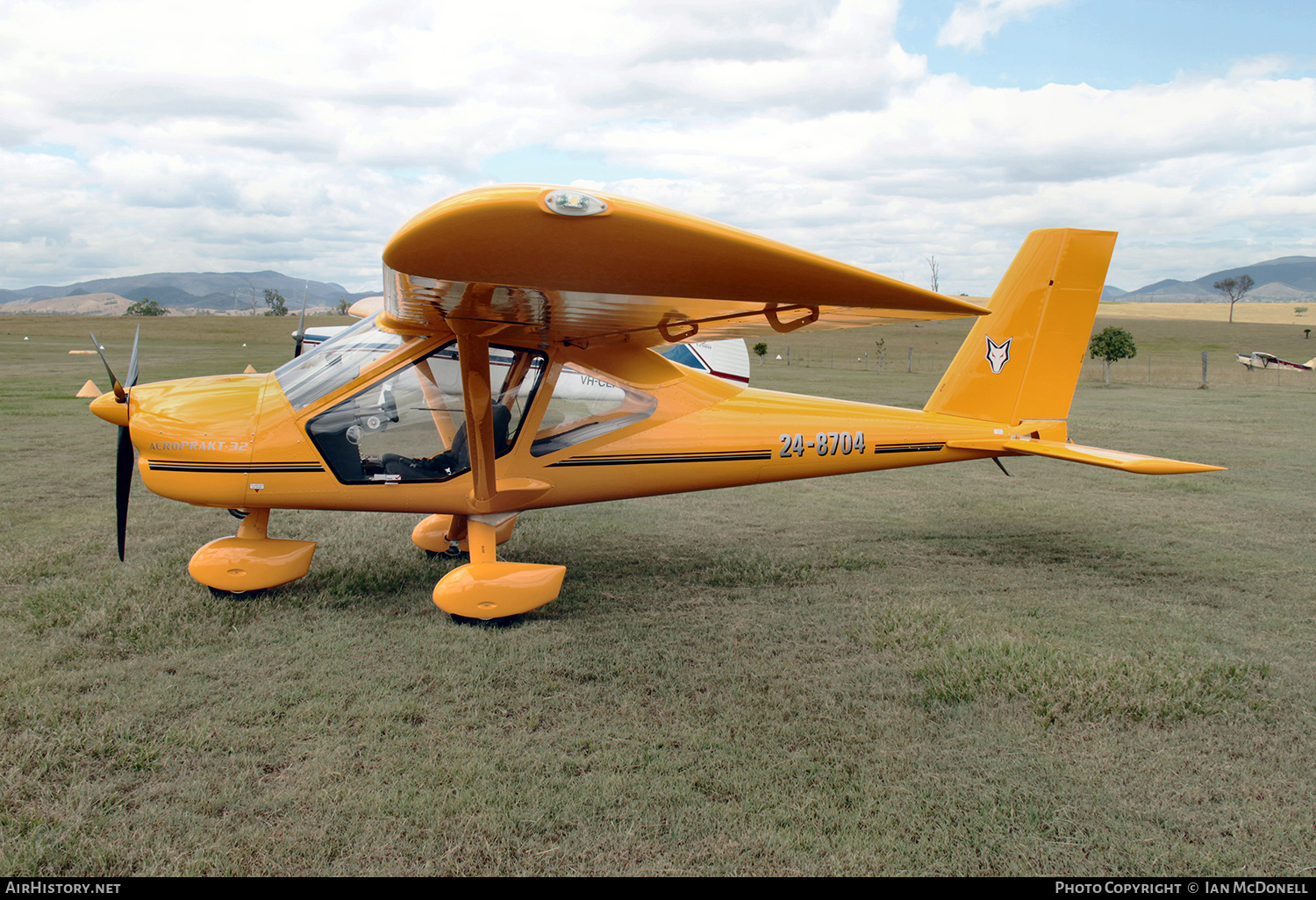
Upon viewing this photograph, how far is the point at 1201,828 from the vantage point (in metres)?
2.53

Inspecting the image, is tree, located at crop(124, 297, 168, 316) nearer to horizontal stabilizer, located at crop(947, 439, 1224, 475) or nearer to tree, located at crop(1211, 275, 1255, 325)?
horizontal stabilizer, located at crop(947, 439, 1224, 475)

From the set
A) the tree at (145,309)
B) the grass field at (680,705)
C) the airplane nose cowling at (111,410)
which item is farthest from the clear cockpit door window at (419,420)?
the tree at (145,309)

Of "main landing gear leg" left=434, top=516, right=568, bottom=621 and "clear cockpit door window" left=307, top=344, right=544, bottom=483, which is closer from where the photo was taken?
"main landing gear leg" left=434, top=516, right=568, bottom=621

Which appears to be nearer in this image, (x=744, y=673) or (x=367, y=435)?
(x=744, y=673)

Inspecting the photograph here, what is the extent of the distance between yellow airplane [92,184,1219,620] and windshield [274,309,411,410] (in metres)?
0.01

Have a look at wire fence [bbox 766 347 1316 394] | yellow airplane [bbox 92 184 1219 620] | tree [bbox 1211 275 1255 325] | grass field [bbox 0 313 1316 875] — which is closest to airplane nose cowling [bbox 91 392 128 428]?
yellow airplane [bbox 92 184 1219 620]

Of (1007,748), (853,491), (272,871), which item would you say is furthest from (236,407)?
(853,491)

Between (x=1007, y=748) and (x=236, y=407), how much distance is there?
4544 millimetres

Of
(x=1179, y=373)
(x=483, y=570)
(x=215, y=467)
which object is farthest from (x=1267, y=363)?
(x=215, y=467)

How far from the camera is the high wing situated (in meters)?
2.25

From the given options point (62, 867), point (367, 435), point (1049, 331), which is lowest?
point (62, 867)

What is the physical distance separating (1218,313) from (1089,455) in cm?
11932

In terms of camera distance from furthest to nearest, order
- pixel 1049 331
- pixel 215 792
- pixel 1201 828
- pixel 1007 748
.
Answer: pixel 1049 331
pixel 1007 748
pixel 215 792
pixel 1201 828
